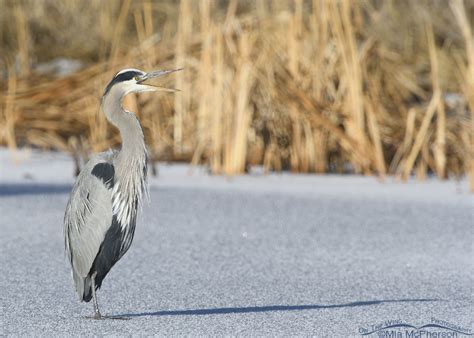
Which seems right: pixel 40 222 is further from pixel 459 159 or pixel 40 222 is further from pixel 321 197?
pixel 459 159

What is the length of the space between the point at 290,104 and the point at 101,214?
368 centimetres

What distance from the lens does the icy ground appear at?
9.88ft

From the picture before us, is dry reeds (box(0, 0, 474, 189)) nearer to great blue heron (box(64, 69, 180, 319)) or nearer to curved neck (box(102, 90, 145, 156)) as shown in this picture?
curved neck (box(102, 90, 145, 156))

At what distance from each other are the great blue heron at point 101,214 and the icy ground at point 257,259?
0.47ft

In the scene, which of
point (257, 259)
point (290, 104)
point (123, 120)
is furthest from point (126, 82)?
point (290, 104)

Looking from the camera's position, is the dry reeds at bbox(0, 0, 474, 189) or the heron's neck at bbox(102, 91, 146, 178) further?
the dry reeds at bbox(0, 0, 474, 189)

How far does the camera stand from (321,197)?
604 centimetres

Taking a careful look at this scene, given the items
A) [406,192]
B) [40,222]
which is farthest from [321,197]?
[40,222]

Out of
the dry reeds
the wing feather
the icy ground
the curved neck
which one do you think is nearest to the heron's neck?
the curved neck

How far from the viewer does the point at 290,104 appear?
262 inches

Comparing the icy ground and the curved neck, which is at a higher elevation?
the curved neck

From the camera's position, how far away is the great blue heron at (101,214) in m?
3.09

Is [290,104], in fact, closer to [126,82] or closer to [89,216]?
[126,82]

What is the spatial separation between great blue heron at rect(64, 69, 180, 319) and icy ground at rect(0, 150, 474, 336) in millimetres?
142
